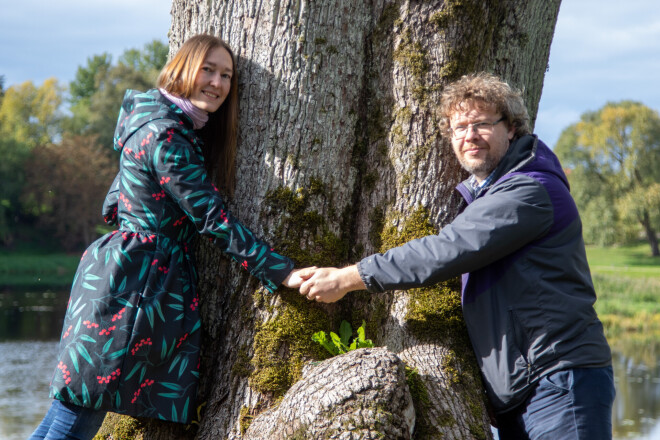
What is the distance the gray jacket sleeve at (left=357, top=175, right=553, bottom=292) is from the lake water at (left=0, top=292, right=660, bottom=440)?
1130cm

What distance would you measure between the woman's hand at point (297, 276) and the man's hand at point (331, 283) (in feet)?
0.06

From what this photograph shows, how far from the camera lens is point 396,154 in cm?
300

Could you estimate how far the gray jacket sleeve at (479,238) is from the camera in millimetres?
2342

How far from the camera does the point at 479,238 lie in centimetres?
236

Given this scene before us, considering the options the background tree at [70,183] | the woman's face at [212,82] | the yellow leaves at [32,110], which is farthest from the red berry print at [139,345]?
the yellow leaves at [32,110]

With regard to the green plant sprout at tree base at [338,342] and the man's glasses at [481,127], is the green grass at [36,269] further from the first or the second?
the man's glasses at [481,127]

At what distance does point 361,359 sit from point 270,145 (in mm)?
1131

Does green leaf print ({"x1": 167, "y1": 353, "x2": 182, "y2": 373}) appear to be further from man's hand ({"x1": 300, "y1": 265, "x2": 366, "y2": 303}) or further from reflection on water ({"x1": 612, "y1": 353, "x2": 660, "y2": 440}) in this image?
reflection on water ({"x1": 612, "y1": 353, "x2": 660, "y2": 440})

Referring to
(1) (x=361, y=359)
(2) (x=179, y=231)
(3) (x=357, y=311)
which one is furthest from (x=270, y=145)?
(1) (x=361, y=359)

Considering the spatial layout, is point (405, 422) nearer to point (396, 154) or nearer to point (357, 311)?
point (357, 311)

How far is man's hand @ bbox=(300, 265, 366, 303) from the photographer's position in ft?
8.70

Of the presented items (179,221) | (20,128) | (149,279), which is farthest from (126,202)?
(20,128)

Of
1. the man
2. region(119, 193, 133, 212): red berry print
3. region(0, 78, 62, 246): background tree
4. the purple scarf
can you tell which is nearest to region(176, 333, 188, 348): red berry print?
region(119, 193, 133, 212): red berry print

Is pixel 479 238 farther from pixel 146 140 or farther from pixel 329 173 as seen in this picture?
pixel 146 140
